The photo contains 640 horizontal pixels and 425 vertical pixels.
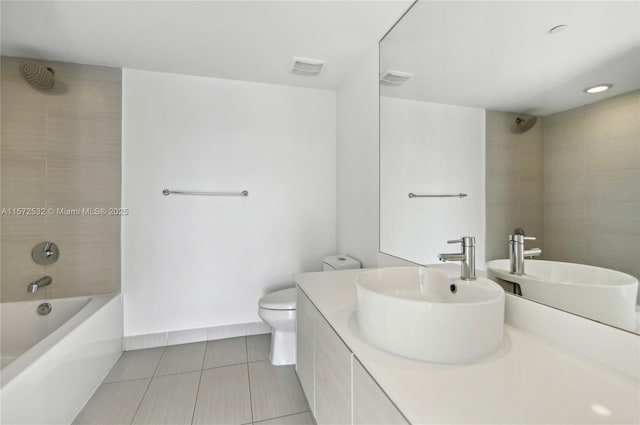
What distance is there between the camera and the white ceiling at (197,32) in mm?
1439

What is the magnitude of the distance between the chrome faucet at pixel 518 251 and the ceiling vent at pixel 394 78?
0.98 metres

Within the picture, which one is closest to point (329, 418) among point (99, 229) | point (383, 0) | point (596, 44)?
point (596, 44)

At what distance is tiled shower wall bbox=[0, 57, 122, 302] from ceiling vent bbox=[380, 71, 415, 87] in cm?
196

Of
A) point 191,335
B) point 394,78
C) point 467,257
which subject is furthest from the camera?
point 191,335

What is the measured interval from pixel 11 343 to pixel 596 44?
326 centimetres

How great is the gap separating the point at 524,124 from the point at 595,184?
30 centimetres

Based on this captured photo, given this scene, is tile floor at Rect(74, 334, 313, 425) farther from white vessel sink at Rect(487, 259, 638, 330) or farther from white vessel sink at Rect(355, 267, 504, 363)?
white vessel sink at Rect(487, 259, 638, 330)

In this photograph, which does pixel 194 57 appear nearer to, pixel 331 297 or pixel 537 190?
pixel 331 297

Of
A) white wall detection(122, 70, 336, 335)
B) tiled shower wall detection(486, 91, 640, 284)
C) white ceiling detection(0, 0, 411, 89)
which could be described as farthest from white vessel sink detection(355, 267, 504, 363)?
white wall detection(122, 70, 336, 335)

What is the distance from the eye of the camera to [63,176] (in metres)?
1.97

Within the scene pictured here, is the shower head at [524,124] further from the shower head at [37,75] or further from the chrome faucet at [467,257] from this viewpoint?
the shower head at [37,75]

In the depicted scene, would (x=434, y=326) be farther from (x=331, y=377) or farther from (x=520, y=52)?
(x=520, y=52)

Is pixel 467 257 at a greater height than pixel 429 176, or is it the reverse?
pixel 429 176

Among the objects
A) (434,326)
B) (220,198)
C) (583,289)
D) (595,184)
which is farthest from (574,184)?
(220,198)
